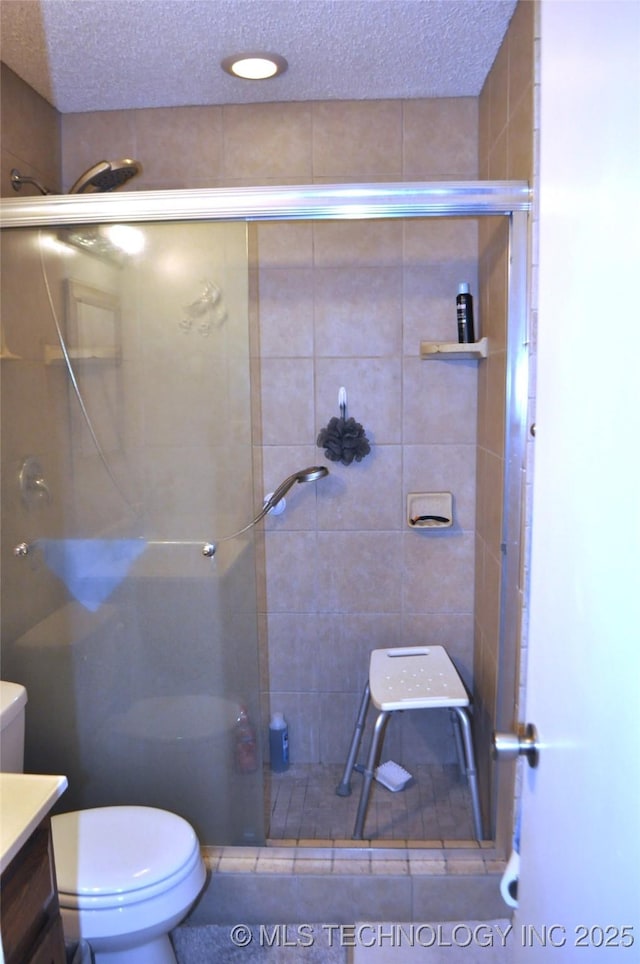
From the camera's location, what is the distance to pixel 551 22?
84 cm

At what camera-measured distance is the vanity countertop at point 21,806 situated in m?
0.95

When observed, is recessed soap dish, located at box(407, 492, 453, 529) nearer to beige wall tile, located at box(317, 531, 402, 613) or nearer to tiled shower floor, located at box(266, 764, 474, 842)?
beige wall tile, located at box(317, 531, 402, 613)

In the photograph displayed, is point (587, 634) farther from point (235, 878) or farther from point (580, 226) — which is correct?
point (235, 878)

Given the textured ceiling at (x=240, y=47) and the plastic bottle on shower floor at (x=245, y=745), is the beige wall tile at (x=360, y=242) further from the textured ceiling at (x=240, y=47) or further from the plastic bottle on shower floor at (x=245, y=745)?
the plastic bottle on shower floor at (x=245, y=745)

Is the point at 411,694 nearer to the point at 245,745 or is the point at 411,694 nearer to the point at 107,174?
the point at 245,745

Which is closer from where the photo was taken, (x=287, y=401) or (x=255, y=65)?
(x=255, y=65)

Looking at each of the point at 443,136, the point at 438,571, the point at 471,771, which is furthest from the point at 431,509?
the point at 443,136

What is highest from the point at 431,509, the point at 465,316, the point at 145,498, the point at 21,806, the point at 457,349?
the point at 465,316

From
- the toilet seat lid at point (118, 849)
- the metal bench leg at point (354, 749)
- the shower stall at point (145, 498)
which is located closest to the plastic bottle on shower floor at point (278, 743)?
the metal bench leg at point (354, 749)

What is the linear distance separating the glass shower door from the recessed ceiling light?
57 cm

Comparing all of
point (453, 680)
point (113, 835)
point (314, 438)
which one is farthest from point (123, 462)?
point (453, 680)

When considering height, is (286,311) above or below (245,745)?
above

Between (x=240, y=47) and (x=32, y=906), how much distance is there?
2.06 meters

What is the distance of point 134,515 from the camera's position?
6.38 feet
